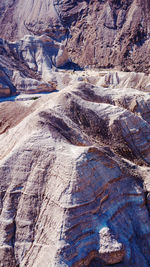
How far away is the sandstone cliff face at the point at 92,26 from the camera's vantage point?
153 feet

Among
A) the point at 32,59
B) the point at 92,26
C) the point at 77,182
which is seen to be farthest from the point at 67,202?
the point at 92,26

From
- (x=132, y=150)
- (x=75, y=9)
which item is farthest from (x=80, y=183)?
(x=75, y=9)

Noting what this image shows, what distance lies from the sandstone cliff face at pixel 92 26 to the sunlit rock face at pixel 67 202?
36.7 m

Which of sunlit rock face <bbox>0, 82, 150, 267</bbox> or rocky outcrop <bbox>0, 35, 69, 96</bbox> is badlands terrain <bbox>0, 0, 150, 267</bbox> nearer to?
sunlit rock face <bbox>0, 82, 150, 267</bbox>

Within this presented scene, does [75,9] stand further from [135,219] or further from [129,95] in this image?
[135,219]

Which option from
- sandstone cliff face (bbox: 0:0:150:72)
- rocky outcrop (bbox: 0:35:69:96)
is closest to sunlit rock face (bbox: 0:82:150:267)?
rocky outcrop (bbox: 0:35:69:96)

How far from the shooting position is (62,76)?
116 ft

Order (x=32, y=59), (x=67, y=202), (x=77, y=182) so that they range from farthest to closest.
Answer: (x=32, y=59), (x=77, y=182), (x=67, y=202)

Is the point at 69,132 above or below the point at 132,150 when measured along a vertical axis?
above

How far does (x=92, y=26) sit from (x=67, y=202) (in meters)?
52.0

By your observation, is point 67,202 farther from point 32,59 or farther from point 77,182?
point 32,59

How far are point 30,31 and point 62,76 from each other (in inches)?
1132

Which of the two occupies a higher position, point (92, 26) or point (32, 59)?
point (92, 26)

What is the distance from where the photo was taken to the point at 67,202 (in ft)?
23.5
